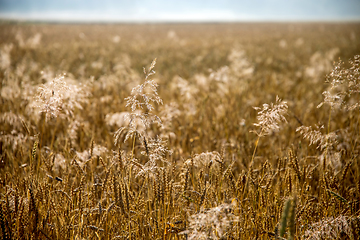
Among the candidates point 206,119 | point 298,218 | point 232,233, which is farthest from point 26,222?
point 206,119

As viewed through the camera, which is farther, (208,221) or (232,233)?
(232,233)

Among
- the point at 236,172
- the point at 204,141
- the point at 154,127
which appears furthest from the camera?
the point at 154,127

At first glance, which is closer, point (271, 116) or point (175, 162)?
point (271, 116)

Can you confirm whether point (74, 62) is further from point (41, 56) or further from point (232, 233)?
point (232, 233)

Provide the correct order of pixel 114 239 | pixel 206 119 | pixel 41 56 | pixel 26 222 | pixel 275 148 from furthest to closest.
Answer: pixel 41 56 < pixel 206 119 < pixel 275 148 < pixel 114 239 < pixel 26 222

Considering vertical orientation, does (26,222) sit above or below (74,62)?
below

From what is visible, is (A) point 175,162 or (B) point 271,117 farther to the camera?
(A) point 175,162

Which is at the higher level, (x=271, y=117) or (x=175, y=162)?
(x=271, y=117)

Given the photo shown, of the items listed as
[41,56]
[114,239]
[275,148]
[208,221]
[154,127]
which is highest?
[41,56]

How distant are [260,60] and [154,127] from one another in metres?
9.15

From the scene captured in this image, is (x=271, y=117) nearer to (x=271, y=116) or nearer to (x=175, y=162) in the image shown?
(x=271, y=116)

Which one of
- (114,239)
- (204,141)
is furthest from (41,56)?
(114,239)

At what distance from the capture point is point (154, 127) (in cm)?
327

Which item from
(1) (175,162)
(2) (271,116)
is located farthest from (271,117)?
(1) (175,162)
